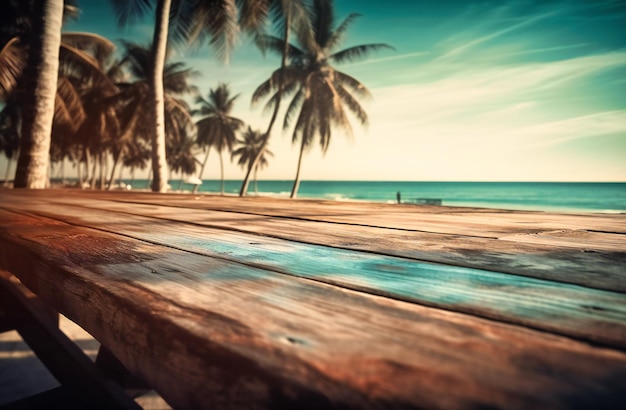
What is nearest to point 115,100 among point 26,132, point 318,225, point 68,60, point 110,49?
point 110,49

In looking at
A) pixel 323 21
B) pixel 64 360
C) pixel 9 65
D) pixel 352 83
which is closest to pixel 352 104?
pixel 352 83

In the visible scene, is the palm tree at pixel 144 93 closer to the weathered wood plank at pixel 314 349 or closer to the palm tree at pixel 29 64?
the palm tree at pixel 29 64

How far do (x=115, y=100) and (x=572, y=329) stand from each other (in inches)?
705

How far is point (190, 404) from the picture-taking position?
286 mm

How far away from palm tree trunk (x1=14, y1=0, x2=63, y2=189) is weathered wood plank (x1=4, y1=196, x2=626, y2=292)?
4329mm

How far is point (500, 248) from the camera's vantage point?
77 cm

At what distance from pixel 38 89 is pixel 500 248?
208 inches

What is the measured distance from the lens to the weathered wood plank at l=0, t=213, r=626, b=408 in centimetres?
21

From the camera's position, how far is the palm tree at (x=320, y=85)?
12.9 m

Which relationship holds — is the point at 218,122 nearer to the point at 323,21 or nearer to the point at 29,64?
the point at 323,21

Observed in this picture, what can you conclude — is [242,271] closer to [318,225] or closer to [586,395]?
[586,395]

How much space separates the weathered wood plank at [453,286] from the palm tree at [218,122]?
25.9 m

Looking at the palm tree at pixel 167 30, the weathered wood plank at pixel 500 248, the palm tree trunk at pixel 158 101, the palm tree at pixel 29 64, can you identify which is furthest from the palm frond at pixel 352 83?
the weathered wood plank at pixel 500 248

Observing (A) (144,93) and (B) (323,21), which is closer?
(B) (323,21)
